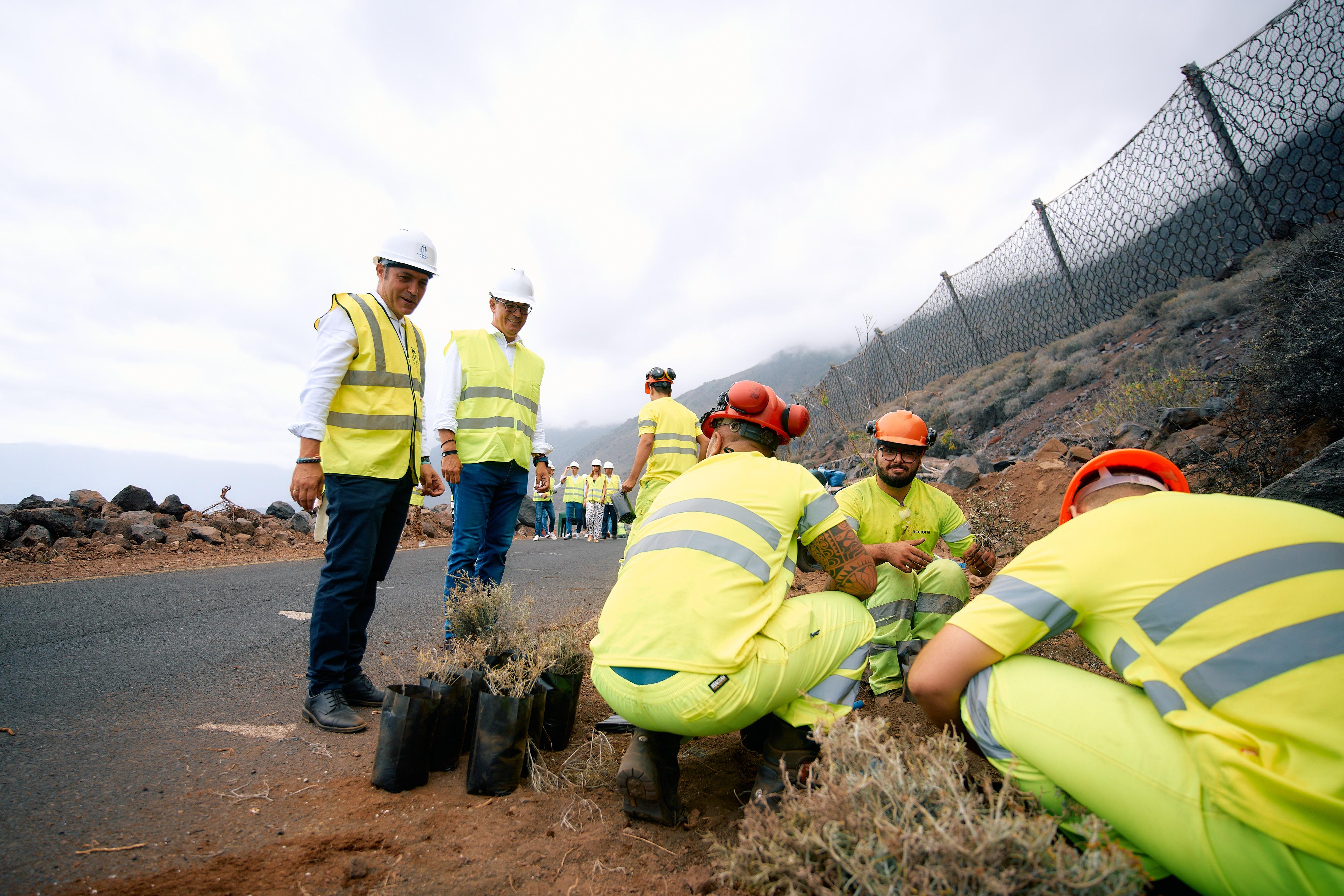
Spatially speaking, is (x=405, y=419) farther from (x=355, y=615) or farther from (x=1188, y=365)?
(x=1188, y=365)

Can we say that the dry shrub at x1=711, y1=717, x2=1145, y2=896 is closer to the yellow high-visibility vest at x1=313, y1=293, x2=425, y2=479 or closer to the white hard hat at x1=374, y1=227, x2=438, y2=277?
the yellow high-visibility vest at x1=313, y1=293, x2=425, y2=479

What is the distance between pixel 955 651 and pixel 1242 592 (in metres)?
0.62

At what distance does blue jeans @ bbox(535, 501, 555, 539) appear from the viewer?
18.0 metres

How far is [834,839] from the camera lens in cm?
116

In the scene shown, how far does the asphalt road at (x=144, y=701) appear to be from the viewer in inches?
69.6

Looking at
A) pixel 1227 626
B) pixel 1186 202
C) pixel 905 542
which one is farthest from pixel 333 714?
pixel 1186 202

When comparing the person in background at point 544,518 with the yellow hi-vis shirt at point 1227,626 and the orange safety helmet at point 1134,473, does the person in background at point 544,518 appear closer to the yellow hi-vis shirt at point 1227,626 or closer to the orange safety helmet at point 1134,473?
the orange safety helmet at point 1134,473

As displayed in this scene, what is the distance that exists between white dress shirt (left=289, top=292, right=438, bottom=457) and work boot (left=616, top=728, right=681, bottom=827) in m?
1.96

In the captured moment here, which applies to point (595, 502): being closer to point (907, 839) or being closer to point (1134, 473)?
point (1134, 473)

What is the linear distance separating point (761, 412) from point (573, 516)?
16.9m

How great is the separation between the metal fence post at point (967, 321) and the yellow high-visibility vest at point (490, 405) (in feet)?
34.4

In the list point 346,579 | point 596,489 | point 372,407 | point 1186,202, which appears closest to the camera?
point 346,579

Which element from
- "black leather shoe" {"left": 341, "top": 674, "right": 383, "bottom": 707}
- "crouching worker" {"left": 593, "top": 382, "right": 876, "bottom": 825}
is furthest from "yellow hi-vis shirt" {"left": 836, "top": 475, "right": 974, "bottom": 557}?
"black leather shoe" {"left": 341, "top": 674, "right": 383, "bottom": 707}

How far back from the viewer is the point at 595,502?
57.0 ft
